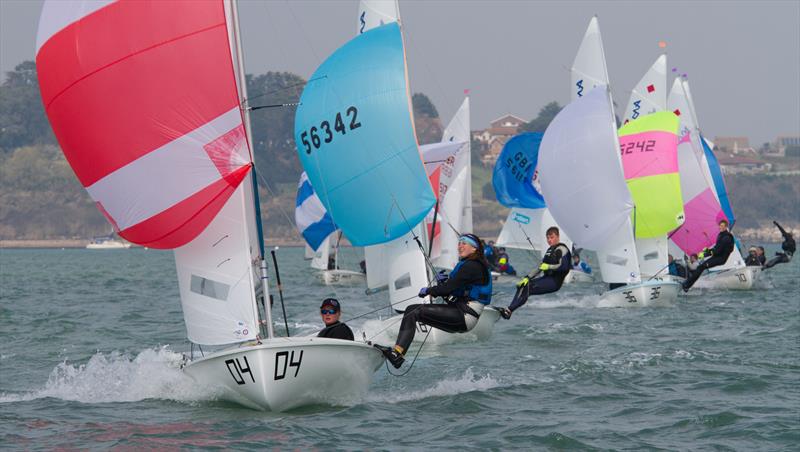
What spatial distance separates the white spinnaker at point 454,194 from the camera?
26250 millimetres

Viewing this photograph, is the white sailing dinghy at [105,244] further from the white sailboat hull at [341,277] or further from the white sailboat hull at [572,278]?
the white sailboat hull at [572,278]

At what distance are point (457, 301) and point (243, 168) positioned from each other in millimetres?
2238

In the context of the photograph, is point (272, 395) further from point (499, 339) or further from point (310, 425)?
point (499, 339)

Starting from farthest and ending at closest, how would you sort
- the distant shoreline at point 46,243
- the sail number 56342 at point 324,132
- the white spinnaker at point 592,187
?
the distant shoreline at point 46,243, the white spinnaker at point 592,187, the sail number 56342 at point 324,132

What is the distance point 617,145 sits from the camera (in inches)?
837

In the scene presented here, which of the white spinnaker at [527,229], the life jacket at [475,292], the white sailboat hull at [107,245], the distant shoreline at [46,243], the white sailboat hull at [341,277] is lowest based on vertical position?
the white sailboat hull at [341,277]

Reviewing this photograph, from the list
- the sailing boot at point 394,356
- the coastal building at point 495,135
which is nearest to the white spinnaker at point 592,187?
the sailing boot at point 394,356

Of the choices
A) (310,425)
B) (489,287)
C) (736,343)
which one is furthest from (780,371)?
(310,425)

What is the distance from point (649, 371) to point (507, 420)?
3.45 meters

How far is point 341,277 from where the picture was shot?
33.8m

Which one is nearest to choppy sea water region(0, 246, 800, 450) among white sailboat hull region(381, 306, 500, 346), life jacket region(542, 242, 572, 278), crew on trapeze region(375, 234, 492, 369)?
white sailboat hull region(381, 306, 500, 346)

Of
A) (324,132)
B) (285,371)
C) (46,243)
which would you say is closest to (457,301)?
(285,371)

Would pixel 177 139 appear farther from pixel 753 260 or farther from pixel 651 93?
pixel 651 93

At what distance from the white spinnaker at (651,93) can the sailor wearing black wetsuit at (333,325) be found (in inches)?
847
